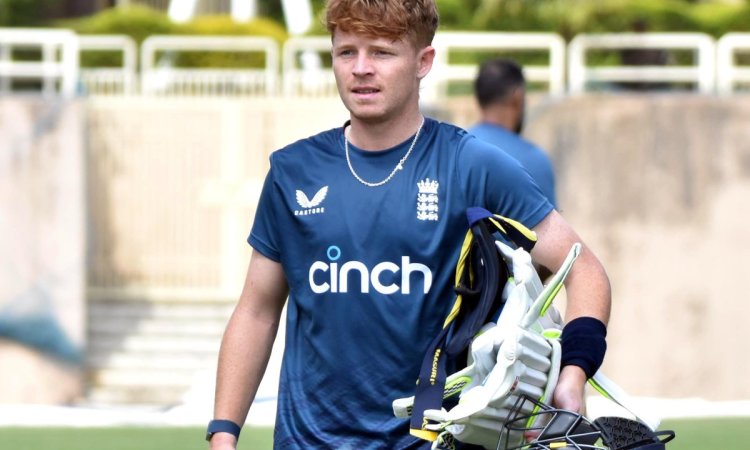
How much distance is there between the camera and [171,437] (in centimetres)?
1081

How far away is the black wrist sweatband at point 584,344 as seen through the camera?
11.9ft

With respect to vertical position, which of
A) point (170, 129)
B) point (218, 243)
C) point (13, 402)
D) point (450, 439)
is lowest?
point (13, 402)

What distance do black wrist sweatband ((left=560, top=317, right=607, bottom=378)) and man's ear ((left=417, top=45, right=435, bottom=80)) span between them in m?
0.72

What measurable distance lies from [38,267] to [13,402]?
4.49 feet

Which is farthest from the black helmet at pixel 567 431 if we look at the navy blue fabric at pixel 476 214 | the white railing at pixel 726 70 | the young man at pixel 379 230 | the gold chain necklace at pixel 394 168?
the white railing at pixel 726 70

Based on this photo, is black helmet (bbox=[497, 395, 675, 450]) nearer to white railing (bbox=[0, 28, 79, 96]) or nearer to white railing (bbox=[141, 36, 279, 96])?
white railing (bbox=[0, 28, 79, 96])

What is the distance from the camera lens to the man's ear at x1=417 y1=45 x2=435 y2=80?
12.9 feet

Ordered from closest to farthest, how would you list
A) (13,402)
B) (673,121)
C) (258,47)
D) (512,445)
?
(512,445) < (673,121) < (13,402) < (258,47)

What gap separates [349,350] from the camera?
3.90m

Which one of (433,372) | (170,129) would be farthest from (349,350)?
(170,129)

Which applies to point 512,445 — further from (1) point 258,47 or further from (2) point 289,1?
(2) point 289,1

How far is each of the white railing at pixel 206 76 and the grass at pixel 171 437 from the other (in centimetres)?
701

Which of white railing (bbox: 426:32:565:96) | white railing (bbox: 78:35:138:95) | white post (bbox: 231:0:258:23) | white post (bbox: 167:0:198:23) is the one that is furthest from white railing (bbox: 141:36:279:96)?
white post (bbox: 231:0:258:23)

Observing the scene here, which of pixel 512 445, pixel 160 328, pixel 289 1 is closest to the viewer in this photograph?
pixel 512 445
